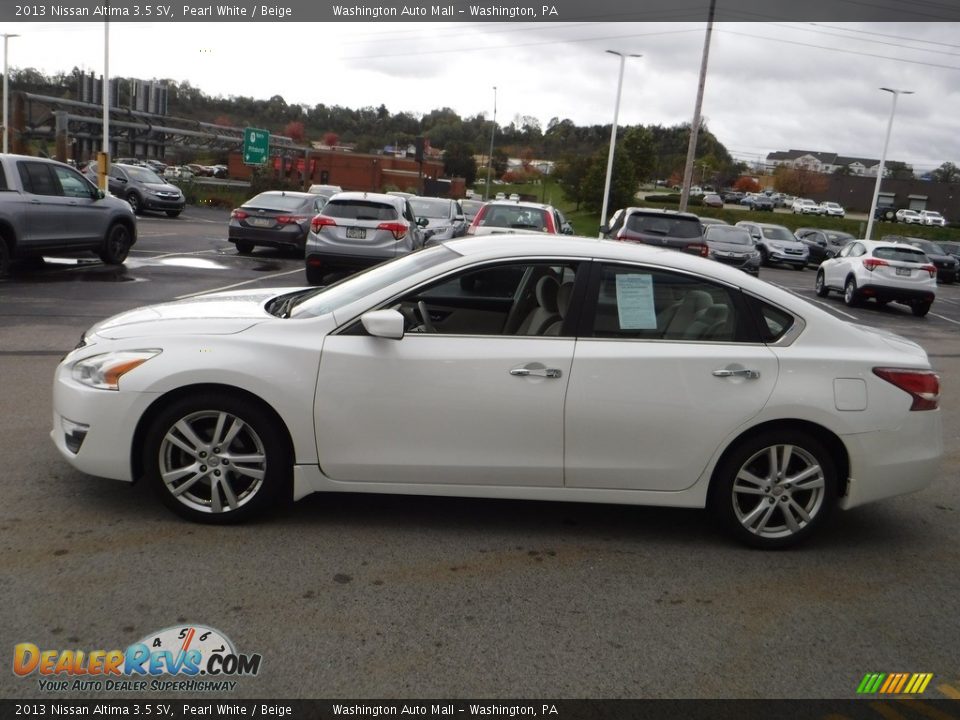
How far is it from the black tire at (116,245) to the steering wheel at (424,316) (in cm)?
1247

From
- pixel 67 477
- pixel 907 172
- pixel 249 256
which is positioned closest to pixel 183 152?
pixel 249 256

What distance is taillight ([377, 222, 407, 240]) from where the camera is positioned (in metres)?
15.5

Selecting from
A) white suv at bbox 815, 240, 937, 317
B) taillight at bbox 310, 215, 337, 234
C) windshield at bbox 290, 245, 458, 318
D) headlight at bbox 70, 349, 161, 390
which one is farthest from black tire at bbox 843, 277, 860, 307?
headlight at bbox 70, 349, 161, 390

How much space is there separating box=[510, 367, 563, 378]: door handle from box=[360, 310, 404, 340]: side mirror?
0.62 metres

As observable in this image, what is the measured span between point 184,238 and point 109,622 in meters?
21.9

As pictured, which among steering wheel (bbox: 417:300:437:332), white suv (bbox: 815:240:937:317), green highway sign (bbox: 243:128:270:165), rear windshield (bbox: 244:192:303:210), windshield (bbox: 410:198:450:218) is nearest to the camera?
steering wheel (bbox: 417:300:437:332)

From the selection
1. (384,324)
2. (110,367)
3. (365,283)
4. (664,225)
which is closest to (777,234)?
(664,225)

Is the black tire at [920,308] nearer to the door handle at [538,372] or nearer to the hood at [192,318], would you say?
the door handle at [538,372]

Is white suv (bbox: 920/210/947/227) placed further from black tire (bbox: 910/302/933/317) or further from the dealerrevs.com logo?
the dealerrevs.com logo

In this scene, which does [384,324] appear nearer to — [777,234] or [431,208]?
[431,208]

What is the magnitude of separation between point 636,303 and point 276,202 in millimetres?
18027

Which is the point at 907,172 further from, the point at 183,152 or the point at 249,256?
the point at 249,256

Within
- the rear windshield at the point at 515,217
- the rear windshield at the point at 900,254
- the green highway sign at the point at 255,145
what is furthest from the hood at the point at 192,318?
the green highway sign at the point at 255,145

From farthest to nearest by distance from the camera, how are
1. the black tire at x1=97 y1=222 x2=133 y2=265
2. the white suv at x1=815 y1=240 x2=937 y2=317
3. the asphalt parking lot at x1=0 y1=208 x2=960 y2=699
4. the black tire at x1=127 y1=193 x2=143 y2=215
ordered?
the black tire at x1=127 y1=193 x2=143 y2=215 < the white suv at x1=815 y1=240 x2=937 y2=317 < the black tire at x1=97 y1=222 x2=133 y2=265 < the asphalt parking lot at x1=0 y1=208 x2=960 y2=699
